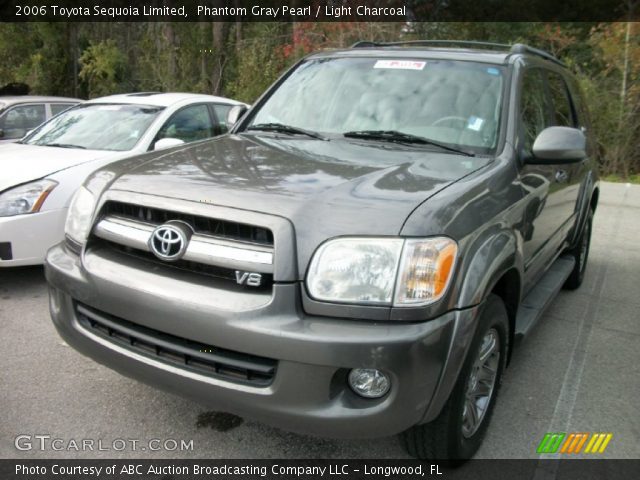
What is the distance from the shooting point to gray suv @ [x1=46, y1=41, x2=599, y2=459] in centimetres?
205

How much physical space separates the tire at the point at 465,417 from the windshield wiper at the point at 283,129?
1.37 meters

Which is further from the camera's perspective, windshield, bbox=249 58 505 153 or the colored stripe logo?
windshield, bbox=249 58 505 153

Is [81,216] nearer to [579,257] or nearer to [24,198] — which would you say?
[24,198]

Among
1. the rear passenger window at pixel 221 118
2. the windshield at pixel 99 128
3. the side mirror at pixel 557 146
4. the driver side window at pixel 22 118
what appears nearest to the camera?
the side mirror at pixel 557 146

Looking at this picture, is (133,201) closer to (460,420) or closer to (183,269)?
(183,269)

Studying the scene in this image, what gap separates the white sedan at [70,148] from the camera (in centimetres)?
430

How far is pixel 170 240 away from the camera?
88.7 inches

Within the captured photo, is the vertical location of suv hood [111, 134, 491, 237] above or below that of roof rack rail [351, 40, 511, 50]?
below

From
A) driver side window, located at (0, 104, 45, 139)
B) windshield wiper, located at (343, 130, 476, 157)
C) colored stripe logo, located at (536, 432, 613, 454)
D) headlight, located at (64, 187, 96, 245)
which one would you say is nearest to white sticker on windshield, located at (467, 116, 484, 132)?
windshield wiper, located at (343, 130, 476, 157)

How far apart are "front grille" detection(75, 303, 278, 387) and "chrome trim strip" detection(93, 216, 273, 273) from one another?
0.32m

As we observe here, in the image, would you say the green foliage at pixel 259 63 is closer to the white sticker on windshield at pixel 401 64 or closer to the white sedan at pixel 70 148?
the white sedan at pixel 70 148

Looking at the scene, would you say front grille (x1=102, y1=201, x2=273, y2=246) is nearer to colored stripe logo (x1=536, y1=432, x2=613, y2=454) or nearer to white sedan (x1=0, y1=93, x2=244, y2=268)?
white sedan (x1=0, y1=93, x2=244, y2=268)

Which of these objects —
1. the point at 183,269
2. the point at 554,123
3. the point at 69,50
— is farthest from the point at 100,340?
the point at 69,50

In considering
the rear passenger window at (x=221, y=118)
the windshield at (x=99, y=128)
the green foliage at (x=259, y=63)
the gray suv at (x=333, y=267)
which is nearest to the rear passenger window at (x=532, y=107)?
the gray suv at (x=333, y=267)
